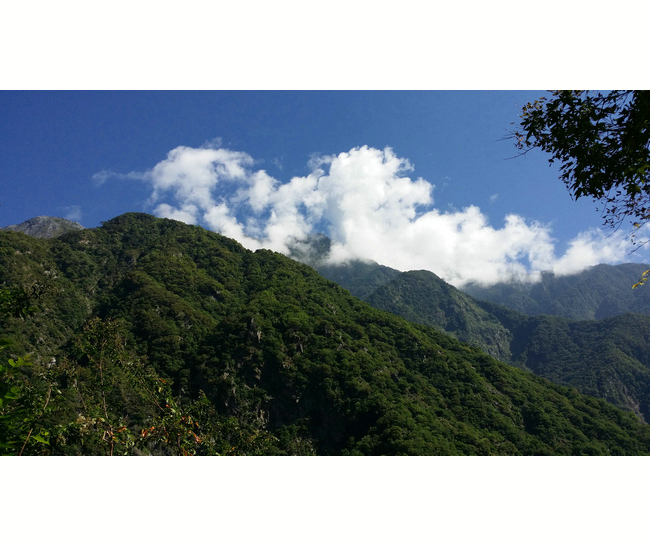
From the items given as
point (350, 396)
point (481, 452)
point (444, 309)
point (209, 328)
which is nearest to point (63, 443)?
point (481, 452)

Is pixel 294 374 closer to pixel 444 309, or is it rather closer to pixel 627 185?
pixel 627 185

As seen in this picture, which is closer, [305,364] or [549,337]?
[305,364]

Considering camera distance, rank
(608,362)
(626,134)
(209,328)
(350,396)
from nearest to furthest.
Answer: (626,134)
(350,396)
(209,328)
(608,362)

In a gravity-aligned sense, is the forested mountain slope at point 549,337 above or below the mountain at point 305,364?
above

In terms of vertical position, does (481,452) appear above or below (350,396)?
below

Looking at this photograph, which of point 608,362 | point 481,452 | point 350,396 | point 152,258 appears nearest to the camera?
point 481,452

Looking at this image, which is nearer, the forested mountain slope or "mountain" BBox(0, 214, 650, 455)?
"mountain" BBox(0, 214, 650, 455)

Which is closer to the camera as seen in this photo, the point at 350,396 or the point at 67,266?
the point at 350,396

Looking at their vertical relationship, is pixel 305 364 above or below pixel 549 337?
below

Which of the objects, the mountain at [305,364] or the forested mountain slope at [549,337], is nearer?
the mountain at [305,364]

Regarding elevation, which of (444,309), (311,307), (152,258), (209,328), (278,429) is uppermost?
(444,309)

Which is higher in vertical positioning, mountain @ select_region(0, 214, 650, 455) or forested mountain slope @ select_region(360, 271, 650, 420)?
forested mountain slope @ select_region(360, 271, 650, 420)

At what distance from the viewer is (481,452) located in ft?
149

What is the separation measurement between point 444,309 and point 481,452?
141 m
